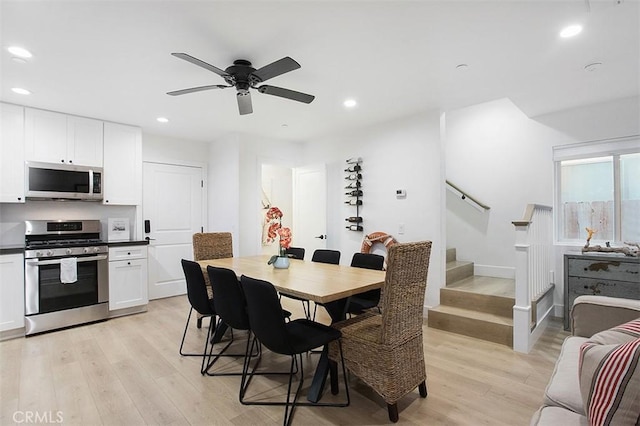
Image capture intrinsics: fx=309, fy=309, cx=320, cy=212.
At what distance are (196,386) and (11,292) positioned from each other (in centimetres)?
265

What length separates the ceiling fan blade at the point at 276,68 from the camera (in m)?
2.12

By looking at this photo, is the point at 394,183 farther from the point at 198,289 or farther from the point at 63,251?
the point at 63,251

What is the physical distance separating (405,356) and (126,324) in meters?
3.48

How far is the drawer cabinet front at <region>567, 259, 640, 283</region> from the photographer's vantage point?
3128 millimetres

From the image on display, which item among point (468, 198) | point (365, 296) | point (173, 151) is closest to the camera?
point (365, 296)

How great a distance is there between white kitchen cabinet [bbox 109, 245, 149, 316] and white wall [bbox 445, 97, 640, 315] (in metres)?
4.65

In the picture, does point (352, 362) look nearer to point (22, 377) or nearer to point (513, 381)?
point (513, 381)

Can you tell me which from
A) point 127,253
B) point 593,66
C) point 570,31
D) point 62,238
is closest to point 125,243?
point 127,253

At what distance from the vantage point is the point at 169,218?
5.10 metres

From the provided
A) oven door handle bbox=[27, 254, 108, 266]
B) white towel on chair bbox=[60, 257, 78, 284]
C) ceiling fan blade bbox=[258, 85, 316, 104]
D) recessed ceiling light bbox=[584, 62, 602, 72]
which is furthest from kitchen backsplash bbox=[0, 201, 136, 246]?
recessed ceiling light bbox=[584, 62, 602, 72]

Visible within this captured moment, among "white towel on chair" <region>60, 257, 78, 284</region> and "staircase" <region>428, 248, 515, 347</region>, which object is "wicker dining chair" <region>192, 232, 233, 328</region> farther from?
"staircase" <region>428, 248, 515, 347</region>

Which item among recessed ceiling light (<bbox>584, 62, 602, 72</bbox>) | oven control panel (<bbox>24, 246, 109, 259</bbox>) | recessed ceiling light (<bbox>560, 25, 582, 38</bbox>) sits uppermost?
recessed ceiling light (<bbox>560, 25, 582, 38</bbox>)

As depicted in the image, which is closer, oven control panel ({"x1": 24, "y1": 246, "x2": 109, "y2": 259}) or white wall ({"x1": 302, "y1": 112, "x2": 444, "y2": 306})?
oven control panel ({"x1": 24, "y1": 246, "x2": 109, "y2": 259})

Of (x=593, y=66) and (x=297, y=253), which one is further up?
(x=593, y=66)
